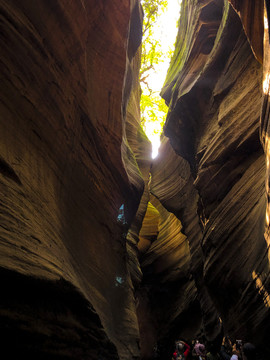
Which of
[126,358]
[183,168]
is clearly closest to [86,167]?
[126,358]

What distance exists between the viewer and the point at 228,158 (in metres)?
7.70

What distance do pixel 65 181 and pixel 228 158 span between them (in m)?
4.52

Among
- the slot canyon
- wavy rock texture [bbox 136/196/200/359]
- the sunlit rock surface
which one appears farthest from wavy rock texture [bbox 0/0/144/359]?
wavy rock texture [bbox 136/196/200/359]

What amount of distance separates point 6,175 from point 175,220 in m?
13.3

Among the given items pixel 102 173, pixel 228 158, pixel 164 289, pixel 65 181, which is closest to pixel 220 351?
pixel 228 158

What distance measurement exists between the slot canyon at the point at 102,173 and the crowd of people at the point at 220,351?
425mm

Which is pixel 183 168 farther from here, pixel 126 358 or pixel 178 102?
pixel 126 358

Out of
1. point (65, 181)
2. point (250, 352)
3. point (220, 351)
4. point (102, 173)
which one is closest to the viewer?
point (250, 352)

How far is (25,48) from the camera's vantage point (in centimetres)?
419

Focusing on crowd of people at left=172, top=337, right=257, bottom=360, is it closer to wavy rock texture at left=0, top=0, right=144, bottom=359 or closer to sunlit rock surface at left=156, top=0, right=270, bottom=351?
sunlit rock surface at left=156, top=0, right=270, bottom=351

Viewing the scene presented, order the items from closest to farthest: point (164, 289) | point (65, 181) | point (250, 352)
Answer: point (250, 352), point (65, 181), point (164, 289)

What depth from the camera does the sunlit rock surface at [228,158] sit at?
5973mm

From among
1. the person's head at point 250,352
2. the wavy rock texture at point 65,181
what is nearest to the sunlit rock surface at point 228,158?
the person's head at point 250,352

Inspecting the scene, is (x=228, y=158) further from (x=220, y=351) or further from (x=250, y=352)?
(x=220, y=351)
